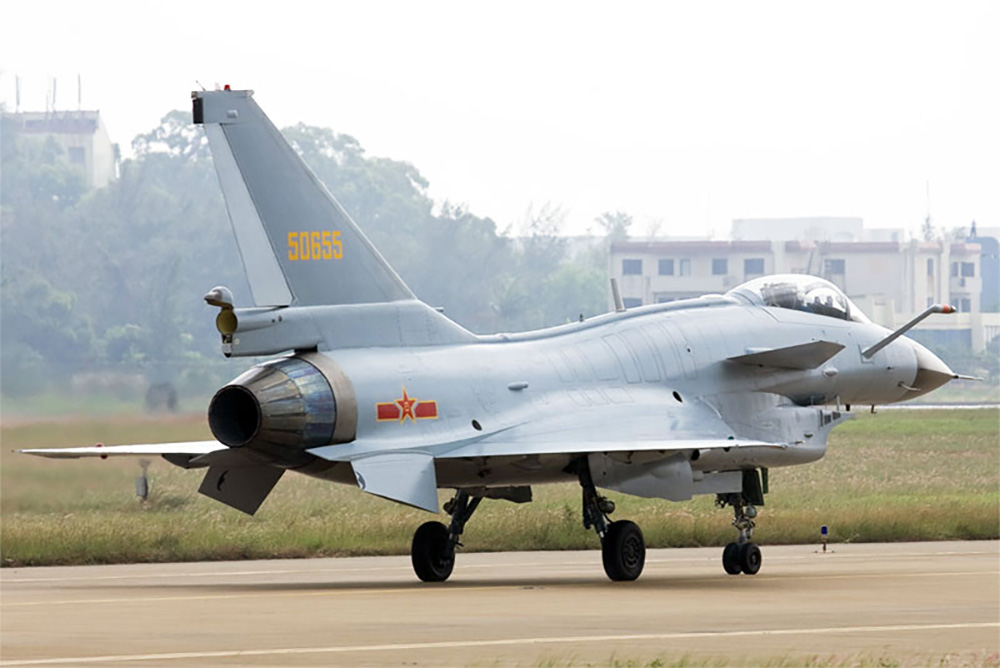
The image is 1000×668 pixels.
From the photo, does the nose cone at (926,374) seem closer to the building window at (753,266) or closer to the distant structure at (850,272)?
the distant structure at (850,272)

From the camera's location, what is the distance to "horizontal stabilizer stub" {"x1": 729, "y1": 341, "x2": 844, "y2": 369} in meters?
23.4

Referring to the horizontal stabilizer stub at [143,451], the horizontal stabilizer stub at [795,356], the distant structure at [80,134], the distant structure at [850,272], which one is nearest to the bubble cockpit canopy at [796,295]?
the horizontal stabilizer stub at [795,356]

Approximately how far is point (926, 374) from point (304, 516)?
10.6 m

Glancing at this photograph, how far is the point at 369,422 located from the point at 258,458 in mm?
1176

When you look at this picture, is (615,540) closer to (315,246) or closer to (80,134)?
(315,246)

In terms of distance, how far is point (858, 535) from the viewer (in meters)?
28.7

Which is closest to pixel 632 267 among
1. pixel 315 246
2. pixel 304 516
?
pixel 304 516

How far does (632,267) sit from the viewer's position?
104062mm

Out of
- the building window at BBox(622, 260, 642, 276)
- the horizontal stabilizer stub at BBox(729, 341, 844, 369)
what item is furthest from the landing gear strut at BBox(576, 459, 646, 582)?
the building window at BBox(622, 260, 642, 276)

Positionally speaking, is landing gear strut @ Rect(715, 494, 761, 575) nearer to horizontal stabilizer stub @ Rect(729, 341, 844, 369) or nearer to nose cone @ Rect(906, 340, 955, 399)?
horizontal stabilizer stub @ Rect(729, 341, 844, 369)

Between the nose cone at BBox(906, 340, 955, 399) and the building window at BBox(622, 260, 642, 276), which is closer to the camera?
the nose cone at BBox(906, 340, 955, 399)

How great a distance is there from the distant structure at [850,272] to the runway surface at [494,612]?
240ft

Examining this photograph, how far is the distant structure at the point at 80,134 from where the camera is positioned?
245 ft

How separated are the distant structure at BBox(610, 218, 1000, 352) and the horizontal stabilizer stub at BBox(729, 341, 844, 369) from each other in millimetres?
70853
